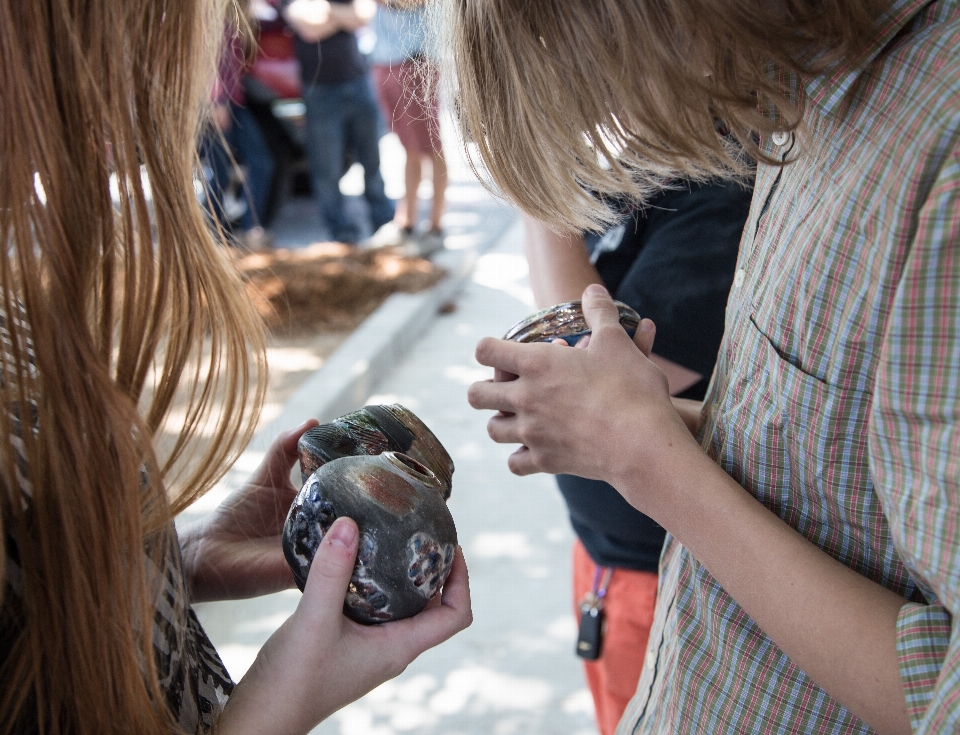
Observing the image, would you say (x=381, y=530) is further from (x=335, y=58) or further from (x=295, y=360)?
(x=335, y=58)

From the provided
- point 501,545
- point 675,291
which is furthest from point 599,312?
point 501,545

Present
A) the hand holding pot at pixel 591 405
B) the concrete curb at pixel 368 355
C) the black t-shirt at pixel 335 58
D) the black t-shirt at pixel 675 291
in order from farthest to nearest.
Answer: the black t-shirt at pixel 335 58, the concrete curb at pixel 368 355, the black t-shirt at pixel 675 291, the hand holding pot at pixel 591 405

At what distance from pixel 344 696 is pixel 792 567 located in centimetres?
45

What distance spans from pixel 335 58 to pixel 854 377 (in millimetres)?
4715

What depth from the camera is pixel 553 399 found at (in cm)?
93

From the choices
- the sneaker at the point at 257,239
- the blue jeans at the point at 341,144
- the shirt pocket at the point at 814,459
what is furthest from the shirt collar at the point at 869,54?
the sneaker at the point at 257,239

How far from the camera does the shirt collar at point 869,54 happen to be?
0.69 m

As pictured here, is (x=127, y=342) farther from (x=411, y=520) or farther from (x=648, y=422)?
(x=648, y=422)

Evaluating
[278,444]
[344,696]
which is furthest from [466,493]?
[344,696]

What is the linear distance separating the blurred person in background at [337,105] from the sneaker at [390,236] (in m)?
0.06

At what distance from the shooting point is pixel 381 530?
2.61 feet

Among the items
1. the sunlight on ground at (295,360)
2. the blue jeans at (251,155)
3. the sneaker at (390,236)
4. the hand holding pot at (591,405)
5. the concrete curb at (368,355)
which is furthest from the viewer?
the blue jeans at (251,155)

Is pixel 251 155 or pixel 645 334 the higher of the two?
pixel 645 334

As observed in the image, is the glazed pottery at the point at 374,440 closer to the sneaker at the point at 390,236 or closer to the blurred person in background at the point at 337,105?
the blurred person in background at the point at 337,105
